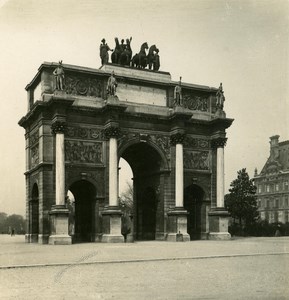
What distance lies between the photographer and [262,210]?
8038 cm

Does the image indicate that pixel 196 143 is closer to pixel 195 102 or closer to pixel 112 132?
pixel 195 102

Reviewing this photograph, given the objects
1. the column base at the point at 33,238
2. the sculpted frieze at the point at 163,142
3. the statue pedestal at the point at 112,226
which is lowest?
the column base at the point at 33,238

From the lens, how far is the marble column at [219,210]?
30278mm

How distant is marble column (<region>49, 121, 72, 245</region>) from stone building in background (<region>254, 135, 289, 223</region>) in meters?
52.9

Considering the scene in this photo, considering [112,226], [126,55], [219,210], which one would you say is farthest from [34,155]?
[219,210]

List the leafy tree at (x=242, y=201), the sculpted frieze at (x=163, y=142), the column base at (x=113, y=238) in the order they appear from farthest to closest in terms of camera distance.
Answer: the leafy tree at (x=242, y=201)
the sculpted frieze at (x=163, y=142)
the column base at (x=113, y=238)

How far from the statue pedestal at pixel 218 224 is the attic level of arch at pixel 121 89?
627cm

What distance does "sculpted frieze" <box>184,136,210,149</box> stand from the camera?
30828 millimetres

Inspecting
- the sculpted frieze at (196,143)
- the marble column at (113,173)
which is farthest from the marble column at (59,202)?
the sculpted frieze at (196,143)

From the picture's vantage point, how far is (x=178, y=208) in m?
28.9

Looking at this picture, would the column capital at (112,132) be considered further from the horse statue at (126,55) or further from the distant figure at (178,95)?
the horse statue at (126,55)

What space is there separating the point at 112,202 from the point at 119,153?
2.97 meters

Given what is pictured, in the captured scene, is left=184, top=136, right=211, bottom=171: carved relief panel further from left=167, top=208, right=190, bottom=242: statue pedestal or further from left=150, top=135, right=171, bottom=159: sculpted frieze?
left=167, top=208, right=190, bottom=242: statue pedestal

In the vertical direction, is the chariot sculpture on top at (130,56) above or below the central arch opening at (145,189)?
above
